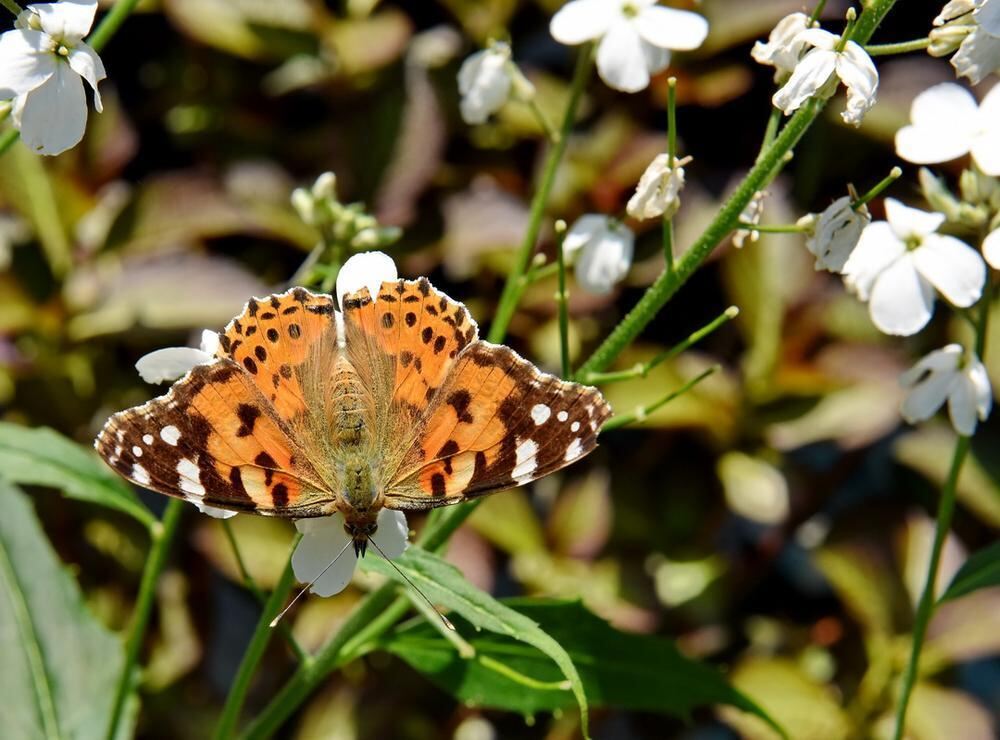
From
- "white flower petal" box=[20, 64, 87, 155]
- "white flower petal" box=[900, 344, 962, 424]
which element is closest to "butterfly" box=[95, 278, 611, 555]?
"white flower petal" box=[20, 64, 87, 155]

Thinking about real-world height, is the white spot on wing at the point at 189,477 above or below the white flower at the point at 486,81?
below

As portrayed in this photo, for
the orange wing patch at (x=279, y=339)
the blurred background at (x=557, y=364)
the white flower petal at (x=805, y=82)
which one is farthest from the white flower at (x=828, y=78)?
the blurred background at (x=557, y=364)

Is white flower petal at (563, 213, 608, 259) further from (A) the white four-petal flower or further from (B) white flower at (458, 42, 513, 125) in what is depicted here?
(A) the white four-petal flower

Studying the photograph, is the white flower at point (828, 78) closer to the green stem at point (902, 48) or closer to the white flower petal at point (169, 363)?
the green stem at point (902, 48)

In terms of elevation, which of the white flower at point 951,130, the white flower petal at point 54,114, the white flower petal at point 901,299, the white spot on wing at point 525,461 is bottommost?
the white spot on wing at point 525,461

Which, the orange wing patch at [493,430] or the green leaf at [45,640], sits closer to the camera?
the orange wing patch at [493,430]

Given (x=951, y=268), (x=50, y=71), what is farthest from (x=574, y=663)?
(x=50, y=71)

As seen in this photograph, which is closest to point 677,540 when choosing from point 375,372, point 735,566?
point 735,566
